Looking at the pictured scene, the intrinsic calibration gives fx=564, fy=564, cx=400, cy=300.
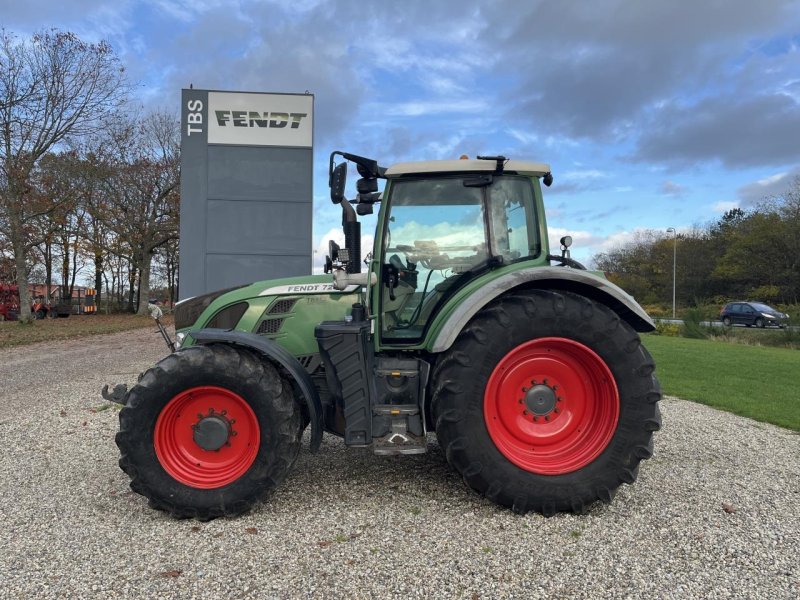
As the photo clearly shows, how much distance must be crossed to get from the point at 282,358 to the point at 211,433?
612mm

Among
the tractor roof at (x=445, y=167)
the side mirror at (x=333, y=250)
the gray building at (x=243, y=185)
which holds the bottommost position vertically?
the side mirror at (x=333, y=250)

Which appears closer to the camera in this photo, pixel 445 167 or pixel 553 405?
pixel 553 405

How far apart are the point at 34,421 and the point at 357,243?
469cm

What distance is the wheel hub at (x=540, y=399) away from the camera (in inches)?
139

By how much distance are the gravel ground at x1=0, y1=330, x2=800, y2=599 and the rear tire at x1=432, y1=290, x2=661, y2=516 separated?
0.70ft

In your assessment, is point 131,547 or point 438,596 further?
point 131,547

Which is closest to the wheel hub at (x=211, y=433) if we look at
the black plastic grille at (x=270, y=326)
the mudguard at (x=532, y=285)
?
the black plastic grille at (x=270, y=326)

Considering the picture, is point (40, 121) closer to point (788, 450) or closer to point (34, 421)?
point (34, 421)

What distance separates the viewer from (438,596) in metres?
2.57

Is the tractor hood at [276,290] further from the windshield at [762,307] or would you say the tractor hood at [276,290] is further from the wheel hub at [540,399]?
the windshield at [762,307]

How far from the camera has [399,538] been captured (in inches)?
122

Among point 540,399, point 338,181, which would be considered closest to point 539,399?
point 540,399

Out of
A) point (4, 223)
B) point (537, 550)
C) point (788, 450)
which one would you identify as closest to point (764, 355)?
point (788, 450)

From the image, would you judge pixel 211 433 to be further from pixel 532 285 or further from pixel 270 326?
pixel 532 285
